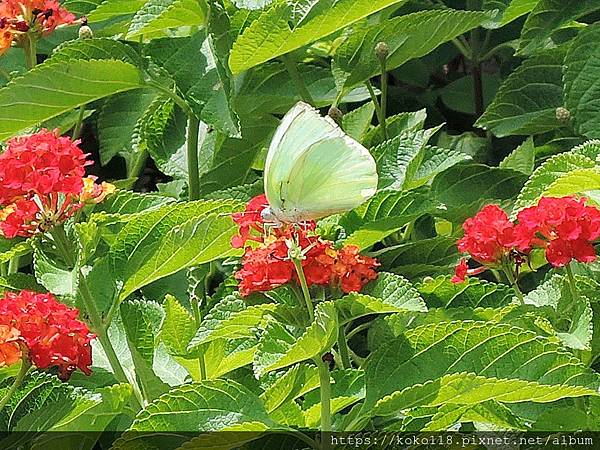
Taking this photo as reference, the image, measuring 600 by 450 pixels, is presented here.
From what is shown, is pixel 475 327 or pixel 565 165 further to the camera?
pixel 565 165

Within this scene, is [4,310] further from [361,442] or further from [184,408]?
[361,442]

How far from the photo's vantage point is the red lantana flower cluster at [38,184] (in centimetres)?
104

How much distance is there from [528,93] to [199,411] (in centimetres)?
91

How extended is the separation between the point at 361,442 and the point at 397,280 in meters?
0.19

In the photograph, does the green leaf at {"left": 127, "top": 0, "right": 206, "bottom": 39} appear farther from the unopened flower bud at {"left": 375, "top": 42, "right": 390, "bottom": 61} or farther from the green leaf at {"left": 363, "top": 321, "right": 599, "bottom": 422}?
the green leaf at {"left": 363, "top": 321, "right": 599, "bottom": 422}

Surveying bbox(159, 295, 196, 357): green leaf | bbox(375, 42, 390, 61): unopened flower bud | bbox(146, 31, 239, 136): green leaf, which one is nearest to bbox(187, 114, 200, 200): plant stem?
bbox(146, 31, 239, 136): green leaf

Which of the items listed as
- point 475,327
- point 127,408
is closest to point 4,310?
point 127,408

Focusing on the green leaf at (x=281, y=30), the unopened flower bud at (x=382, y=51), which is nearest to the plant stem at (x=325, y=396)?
the green leaf at (x=281, y=30)

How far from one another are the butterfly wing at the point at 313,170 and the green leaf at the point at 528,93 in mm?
708

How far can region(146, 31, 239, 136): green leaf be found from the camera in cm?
131

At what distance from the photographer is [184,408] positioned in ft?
3.06

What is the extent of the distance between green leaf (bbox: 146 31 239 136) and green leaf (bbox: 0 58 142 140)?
2.1 inches

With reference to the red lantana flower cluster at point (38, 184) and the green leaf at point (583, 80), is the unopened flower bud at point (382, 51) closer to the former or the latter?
the green leaf at point (583, 80)

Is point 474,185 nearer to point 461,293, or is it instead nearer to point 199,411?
point 461,293
